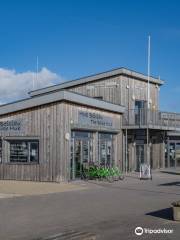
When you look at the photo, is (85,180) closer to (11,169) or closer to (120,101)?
(11,169)

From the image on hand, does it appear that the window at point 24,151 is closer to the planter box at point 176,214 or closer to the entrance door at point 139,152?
the entrance door at point 139,152

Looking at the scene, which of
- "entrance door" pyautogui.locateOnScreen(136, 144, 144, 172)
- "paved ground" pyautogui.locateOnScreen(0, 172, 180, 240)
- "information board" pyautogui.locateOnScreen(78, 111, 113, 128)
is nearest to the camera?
"paved ground" pyautogui.locateOnScreen(0, 172, 180, 240)

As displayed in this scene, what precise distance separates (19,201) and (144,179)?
11.4 meters

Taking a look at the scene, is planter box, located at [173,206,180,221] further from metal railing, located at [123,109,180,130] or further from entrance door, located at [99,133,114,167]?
metal railing, located at [123,109,180,130]

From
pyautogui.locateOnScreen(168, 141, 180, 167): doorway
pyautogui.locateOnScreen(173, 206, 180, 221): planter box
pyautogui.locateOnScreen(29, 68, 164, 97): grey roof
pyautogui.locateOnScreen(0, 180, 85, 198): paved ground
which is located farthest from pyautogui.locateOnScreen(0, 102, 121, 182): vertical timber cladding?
pyautogui.locateOnScreen(168, 141, 180, 167): doorway

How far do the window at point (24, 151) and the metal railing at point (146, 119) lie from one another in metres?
8.24

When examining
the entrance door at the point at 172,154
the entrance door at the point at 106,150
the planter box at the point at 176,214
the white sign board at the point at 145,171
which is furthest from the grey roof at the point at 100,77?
the planter box at the point at 176,214

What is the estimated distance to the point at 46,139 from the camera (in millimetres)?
23578

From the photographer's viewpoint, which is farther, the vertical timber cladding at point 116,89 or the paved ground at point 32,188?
the vertical timber cladding at point 116,89

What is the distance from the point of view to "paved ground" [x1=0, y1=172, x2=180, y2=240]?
392 inches

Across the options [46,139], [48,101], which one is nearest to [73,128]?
[46,139]

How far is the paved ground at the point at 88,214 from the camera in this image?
32.6 feet

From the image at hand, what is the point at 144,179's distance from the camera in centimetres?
2572

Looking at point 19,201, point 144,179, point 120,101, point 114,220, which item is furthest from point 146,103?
point 114,220
